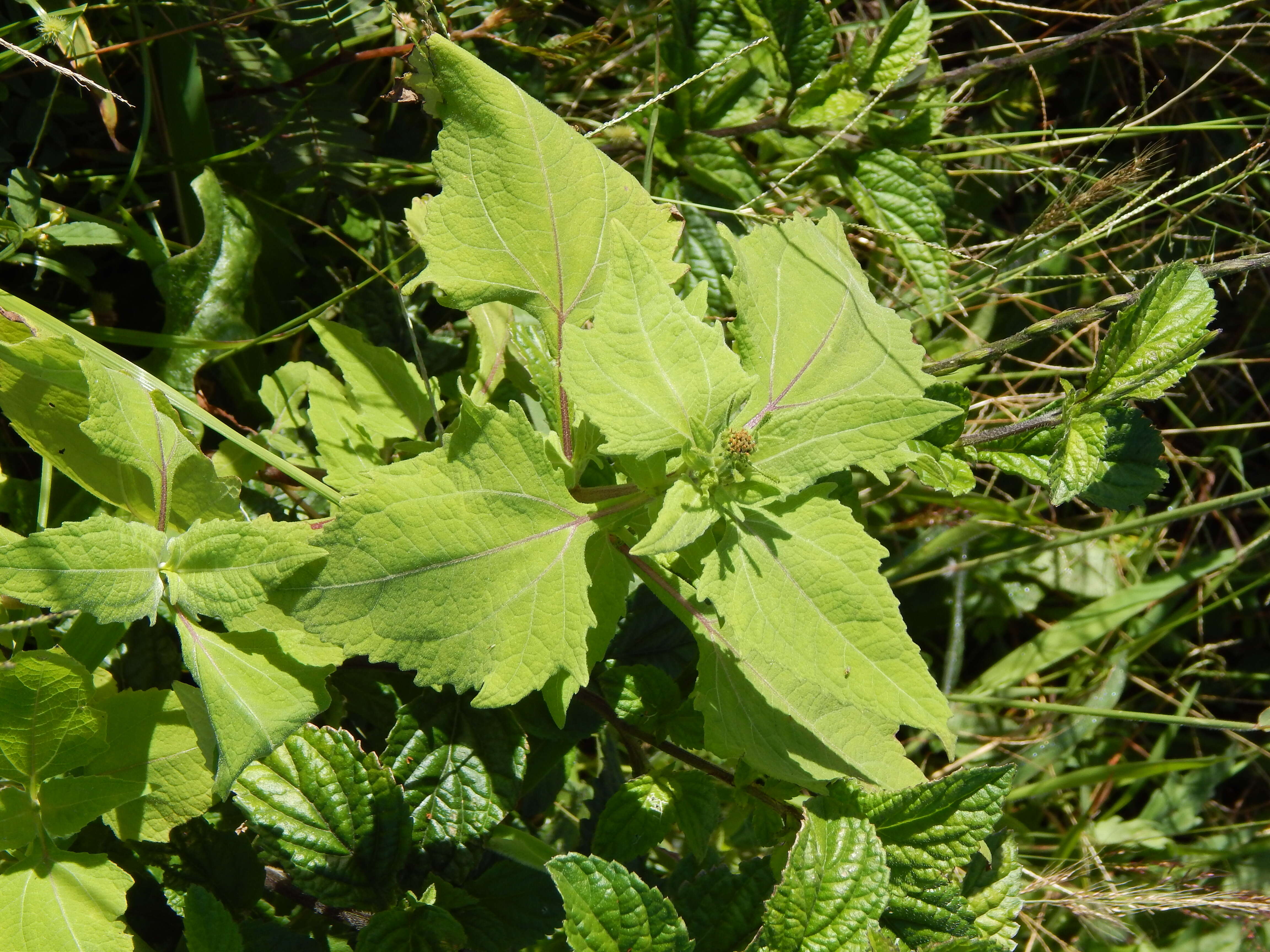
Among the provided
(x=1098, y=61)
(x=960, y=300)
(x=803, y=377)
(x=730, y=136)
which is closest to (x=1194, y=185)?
(x=1098, y=61)

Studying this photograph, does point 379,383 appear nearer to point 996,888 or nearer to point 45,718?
point 45,718

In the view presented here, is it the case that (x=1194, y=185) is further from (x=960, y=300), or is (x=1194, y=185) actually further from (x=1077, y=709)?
(x=1077, y=709)

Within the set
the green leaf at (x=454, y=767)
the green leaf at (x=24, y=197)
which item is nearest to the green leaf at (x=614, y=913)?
the green leaf at (x=454, y=767)

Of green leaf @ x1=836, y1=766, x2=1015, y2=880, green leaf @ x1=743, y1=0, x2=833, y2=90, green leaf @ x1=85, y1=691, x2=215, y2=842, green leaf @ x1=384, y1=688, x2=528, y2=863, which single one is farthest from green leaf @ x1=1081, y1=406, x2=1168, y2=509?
green leaf @ x1=85, y1=691, x2=215, y2=842

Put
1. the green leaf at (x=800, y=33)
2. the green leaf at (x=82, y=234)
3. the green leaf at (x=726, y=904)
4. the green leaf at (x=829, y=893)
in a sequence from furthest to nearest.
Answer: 1. the green leaf at (x=800, y=33)
2. the green leaf at (x=82, y=234)
3. the green leaf at (x=726, y=904)
4. the green leaf at (x=829, y=893)

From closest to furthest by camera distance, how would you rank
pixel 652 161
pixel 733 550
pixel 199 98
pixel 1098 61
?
pixel 733 550
pixel 199 98
pixel 652 161
pixel 1098 61

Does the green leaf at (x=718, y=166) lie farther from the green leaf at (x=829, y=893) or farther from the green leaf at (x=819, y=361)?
the green leaf at (x=829, y=893)
